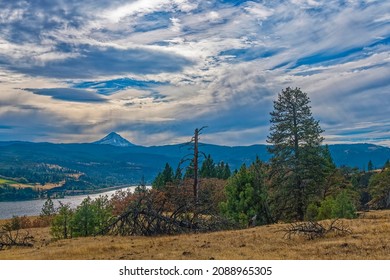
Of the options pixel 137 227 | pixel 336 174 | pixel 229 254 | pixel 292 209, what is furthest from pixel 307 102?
pixel 229 254

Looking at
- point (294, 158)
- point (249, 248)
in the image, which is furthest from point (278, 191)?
point (249, 248)

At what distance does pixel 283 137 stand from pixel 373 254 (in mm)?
27908

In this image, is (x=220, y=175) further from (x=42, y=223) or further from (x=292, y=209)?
(x=292, y=209)

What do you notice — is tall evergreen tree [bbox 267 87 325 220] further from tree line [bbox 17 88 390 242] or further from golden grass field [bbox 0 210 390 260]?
golden grass field [bbox 0 210 390 260]

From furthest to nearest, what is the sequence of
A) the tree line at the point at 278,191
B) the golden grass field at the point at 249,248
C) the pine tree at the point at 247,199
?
the pine tree at the point at 247,199 < the tree line at the point at 278,191 < the golden grass field at the point at 249,248

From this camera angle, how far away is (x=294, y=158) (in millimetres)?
40938

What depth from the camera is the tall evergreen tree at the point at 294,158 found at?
4050 centimetres

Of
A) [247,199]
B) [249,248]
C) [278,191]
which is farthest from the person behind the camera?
[278,191]

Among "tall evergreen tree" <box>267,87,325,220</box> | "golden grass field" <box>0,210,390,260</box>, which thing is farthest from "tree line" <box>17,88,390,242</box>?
"golden grass field" <box>0,210,390,260</box>

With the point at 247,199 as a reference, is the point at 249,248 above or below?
below

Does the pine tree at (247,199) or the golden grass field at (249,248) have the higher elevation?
the pine tree at (247,199)

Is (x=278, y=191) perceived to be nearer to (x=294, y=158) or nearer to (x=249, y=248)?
(x=294, y=158)

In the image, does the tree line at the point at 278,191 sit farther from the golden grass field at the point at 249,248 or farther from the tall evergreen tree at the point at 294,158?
the golden grass field at the point at 249,248

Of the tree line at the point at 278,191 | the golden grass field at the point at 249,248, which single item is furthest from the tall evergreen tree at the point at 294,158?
the golden grass field at the point at 249,248
